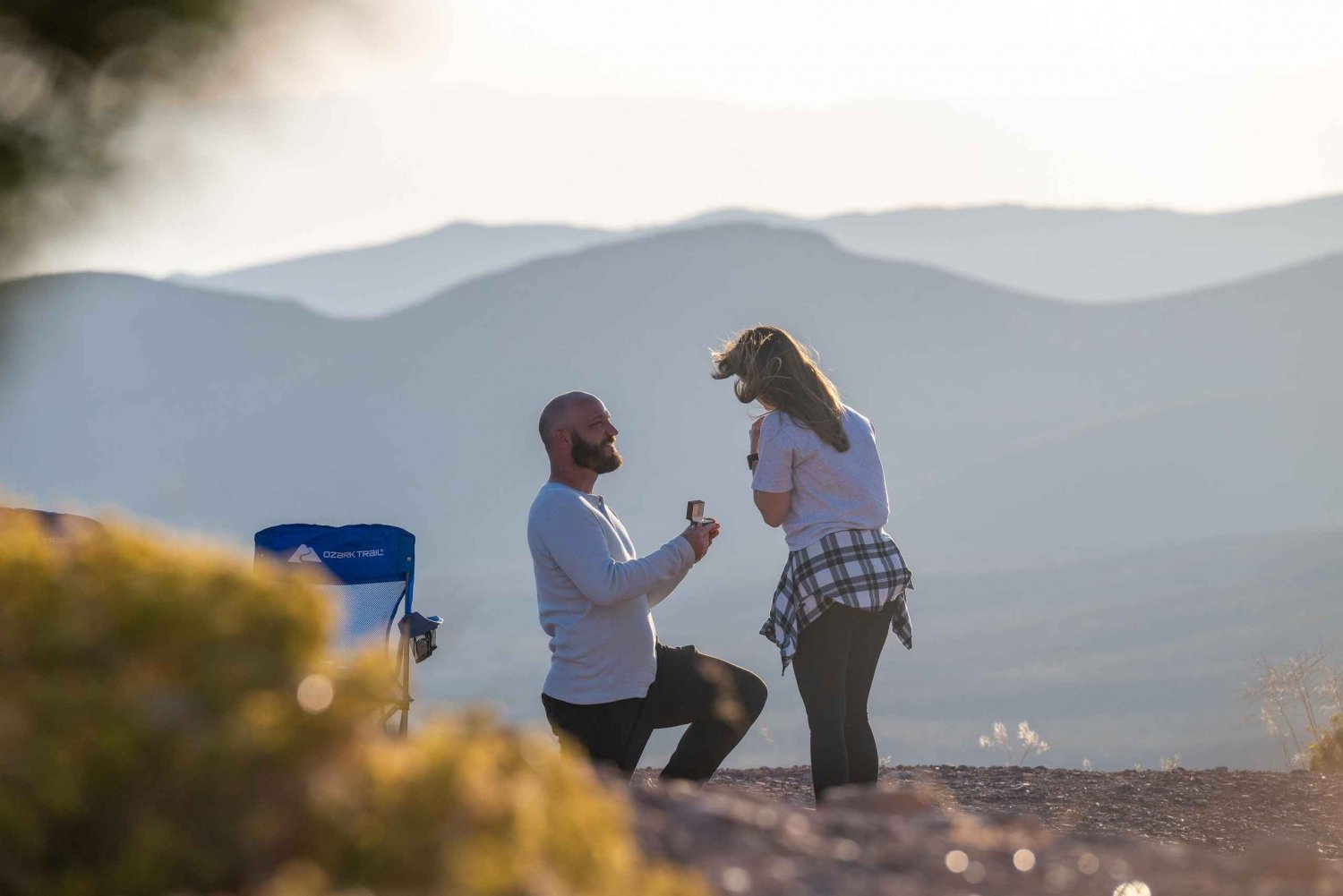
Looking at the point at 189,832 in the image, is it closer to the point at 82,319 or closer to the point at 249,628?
the point at 249,628

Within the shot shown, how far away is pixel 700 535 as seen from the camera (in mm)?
4852

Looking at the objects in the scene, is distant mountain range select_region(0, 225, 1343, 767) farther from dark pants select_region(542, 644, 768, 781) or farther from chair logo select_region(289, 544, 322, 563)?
dark pants select_region(542, 644, 768, 781)

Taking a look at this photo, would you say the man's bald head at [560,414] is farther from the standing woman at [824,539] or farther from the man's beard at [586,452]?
the standing woman at [824,539]

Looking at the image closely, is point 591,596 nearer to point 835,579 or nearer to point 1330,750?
point 835,579

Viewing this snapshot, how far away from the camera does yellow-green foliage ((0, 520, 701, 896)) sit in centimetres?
165

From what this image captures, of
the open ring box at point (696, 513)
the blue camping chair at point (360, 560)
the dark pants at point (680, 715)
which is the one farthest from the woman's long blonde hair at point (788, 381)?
the blue camping chair at point (360, 560)

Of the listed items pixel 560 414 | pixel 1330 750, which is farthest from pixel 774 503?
pixel 1330 750

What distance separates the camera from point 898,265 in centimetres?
9550

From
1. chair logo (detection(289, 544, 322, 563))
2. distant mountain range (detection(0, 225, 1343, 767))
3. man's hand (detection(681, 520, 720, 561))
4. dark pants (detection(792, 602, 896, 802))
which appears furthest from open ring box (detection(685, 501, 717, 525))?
distant mountain range (detection(0, 225, 1343, 767))

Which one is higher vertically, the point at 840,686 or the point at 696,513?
the point at 696,513

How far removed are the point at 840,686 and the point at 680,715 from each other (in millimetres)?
638

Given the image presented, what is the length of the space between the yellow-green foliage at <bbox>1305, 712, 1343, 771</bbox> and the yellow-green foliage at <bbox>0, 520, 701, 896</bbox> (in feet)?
22.4

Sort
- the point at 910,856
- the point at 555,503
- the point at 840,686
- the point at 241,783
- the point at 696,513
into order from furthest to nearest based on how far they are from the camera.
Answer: the point at 696,513 → the point at 555,503 → the point at 840,686 → the point at 910,856 → the point at 241,783

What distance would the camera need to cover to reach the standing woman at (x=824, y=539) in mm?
4684
